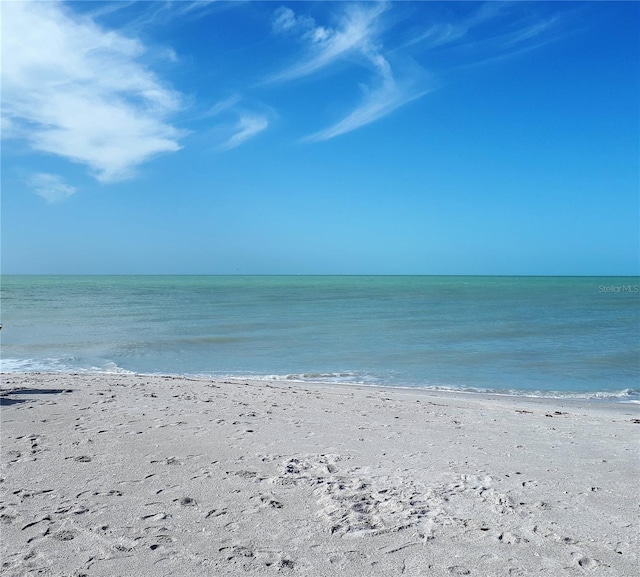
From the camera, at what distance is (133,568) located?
12.8 ft

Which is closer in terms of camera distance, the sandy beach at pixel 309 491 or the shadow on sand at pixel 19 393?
the sandy beach at pixel 309 491

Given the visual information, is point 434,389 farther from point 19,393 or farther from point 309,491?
point 19,393

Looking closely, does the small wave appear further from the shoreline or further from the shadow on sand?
the shadow on sand

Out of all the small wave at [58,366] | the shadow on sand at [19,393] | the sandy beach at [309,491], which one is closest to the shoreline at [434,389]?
the small wave at [58,366]

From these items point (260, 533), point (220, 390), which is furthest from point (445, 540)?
point (220, 390)

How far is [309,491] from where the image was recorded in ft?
17.5

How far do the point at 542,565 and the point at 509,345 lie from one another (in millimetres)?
17184

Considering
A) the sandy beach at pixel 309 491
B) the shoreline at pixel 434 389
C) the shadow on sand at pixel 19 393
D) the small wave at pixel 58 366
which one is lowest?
the small wave at pixel 58 366

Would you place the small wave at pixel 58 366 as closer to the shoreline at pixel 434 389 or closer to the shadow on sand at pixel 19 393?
the shoreline at pixel 434 389

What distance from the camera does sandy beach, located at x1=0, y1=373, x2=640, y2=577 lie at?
4.06 m

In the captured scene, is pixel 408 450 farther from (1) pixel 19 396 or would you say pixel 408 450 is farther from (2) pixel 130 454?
(1) pixel 19 396

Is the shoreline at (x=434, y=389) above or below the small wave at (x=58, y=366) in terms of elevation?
above

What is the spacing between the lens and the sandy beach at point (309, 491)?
4062 mm

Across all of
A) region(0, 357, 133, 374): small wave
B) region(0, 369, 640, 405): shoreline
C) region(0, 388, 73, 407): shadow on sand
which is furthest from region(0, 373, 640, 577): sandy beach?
region(0, 357, 133, 374): small wave
